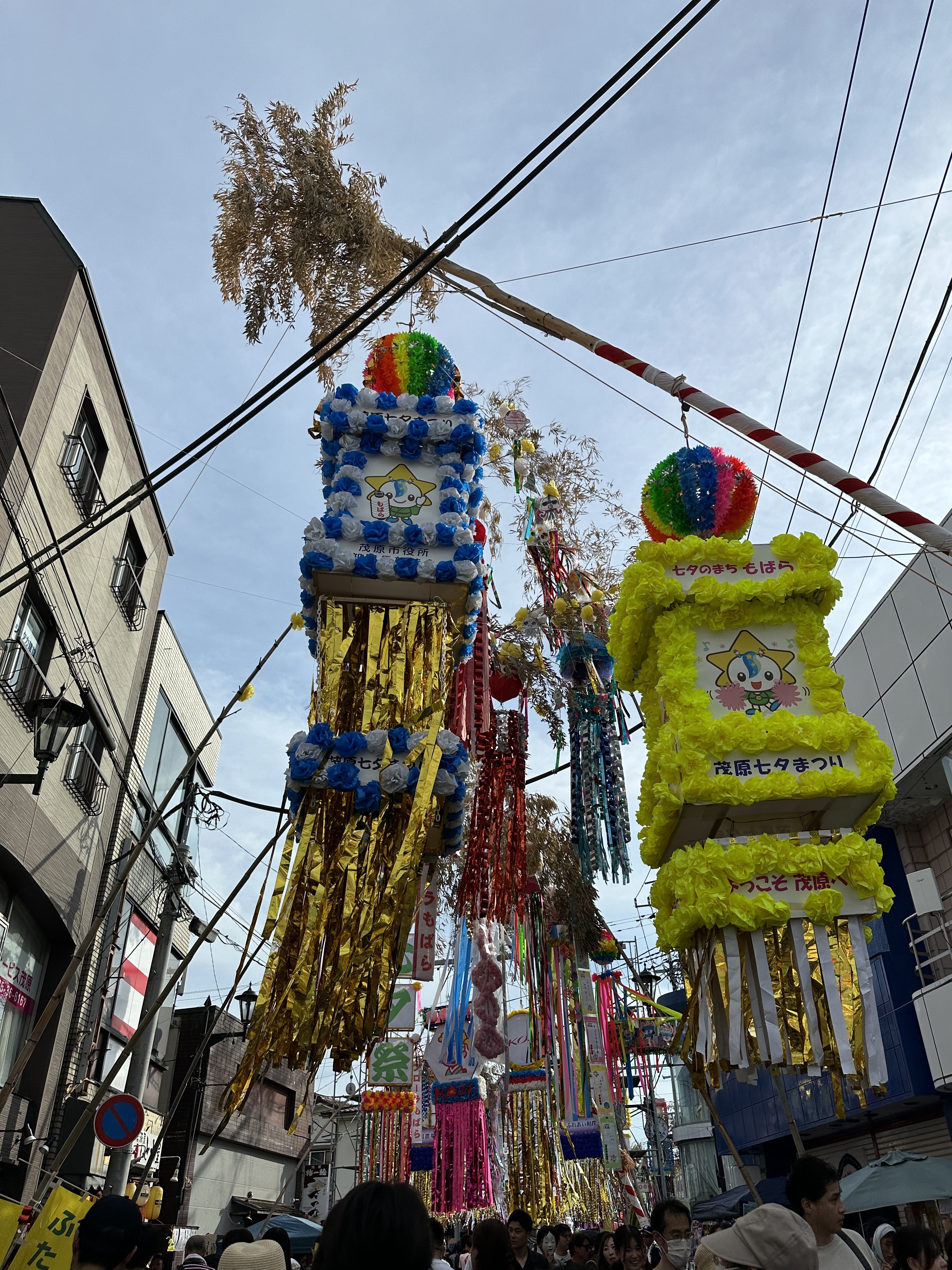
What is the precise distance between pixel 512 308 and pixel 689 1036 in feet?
14.4

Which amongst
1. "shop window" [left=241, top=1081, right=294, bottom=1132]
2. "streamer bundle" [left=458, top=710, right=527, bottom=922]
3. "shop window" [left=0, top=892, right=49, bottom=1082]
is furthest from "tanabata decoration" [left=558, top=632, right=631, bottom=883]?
"shop window" [left=241, top=1081, right=294, bottom=1132]

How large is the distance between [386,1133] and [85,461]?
935cm

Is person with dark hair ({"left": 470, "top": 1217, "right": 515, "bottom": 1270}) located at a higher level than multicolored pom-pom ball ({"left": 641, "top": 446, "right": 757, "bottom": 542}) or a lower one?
lower

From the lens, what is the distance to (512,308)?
6.10 metres

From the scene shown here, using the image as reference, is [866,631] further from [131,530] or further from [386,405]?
[131,530]

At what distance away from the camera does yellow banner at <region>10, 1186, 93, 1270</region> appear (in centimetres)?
388

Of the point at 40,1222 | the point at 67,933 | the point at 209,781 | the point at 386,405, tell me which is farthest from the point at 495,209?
the point at 209,781

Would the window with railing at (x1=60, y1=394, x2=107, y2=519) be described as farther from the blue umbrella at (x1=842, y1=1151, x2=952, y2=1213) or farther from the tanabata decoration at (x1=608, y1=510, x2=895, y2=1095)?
the blue umbrella at (x1=842, y1=1151, x2=952, y2=1213)

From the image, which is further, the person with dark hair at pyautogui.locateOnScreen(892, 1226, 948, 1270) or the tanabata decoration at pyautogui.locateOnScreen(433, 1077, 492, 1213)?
the tanabata decoration at pyautogui.locateOnScreen(433, 1077, 492, 1213)

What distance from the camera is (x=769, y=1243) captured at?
2.27 meters

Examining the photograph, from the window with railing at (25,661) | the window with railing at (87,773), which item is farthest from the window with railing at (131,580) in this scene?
the window with railing at (25,661)

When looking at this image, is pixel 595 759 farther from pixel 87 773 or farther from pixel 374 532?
pixel 87 773

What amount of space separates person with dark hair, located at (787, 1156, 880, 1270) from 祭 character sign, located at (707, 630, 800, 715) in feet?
6.63

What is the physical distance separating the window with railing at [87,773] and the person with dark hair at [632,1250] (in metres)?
7.99
